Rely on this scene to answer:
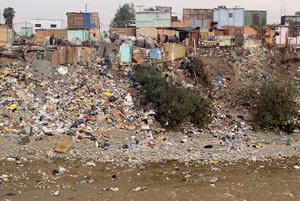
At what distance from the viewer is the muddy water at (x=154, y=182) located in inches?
283

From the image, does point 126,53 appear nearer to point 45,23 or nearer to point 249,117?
point 249,117

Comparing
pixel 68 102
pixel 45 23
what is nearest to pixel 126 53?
pixel 68 102

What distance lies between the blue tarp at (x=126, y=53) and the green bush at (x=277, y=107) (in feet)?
19.7

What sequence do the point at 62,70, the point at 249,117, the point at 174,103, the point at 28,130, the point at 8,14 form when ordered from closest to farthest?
the point at 28,130 < the point at 174,103 < the point at 249,117 < the point at 62,70 < the point at 8,14

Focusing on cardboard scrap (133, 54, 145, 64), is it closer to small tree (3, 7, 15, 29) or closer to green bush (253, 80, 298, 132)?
green bush (253, 80, 298, 132)

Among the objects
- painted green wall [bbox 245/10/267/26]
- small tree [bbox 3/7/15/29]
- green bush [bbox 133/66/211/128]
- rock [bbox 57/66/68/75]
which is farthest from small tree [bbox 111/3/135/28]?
green bush [bbox 133/66/211/128]

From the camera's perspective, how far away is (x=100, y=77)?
13883mm

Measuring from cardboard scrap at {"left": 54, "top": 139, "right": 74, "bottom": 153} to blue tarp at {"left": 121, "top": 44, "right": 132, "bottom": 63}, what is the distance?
6.24 meters

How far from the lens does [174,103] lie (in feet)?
37.5

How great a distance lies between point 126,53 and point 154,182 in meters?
8.36

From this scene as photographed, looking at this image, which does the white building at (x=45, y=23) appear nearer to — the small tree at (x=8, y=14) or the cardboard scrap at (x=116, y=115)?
the small tree at (x=8, y=14)

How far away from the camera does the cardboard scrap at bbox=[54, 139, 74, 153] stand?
950 cm

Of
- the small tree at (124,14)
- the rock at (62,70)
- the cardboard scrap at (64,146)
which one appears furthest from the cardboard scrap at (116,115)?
the small tree at (124,14)

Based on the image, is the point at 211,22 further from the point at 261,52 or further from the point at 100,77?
the point at 100,77
